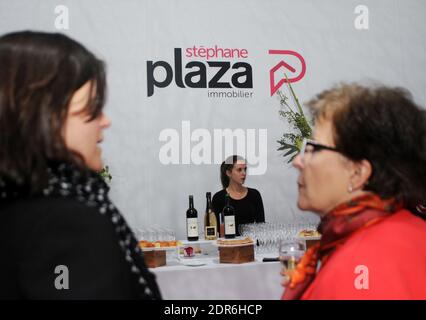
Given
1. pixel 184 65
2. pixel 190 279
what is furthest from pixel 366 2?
pixel 190 279

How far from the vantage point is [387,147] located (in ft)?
4.16

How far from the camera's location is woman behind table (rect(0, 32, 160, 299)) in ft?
2.73

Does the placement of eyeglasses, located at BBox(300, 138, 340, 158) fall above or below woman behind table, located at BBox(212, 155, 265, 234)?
above

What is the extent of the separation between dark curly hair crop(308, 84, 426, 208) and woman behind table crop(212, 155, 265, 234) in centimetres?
364

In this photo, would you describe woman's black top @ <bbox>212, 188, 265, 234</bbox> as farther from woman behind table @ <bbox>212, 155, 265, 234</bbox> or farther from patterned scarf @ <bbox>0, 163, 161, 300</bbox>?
patterned scarf @ <bbox>0, 163, 161, 300</bbox>

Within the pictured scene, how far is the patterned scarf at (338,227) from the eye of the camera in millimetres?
1241

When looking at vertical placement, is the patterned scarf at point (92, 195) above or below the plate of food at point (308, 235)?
above

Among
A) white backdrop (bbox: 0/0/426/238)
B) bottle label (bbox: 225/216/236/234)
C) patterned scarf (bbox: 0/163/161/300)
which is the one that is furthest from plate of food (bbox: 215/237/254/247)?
patterned scarf (bbox: 0/163/161/300)

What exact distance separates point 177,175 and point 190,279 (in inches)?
87.5

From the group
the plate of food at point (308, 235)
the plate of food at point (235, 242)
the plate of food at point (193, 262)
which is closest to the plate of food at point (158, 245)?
the plate of food at point (193, 262)

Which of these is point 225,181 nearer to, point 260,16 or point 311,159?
point 260,16

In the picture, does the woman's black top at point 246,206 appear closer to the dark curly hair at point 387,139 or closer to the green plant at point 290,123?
the green plant at point 290,123

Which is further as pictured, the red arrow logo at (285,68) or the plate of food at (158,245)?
the red arrow logo at (285,68)
